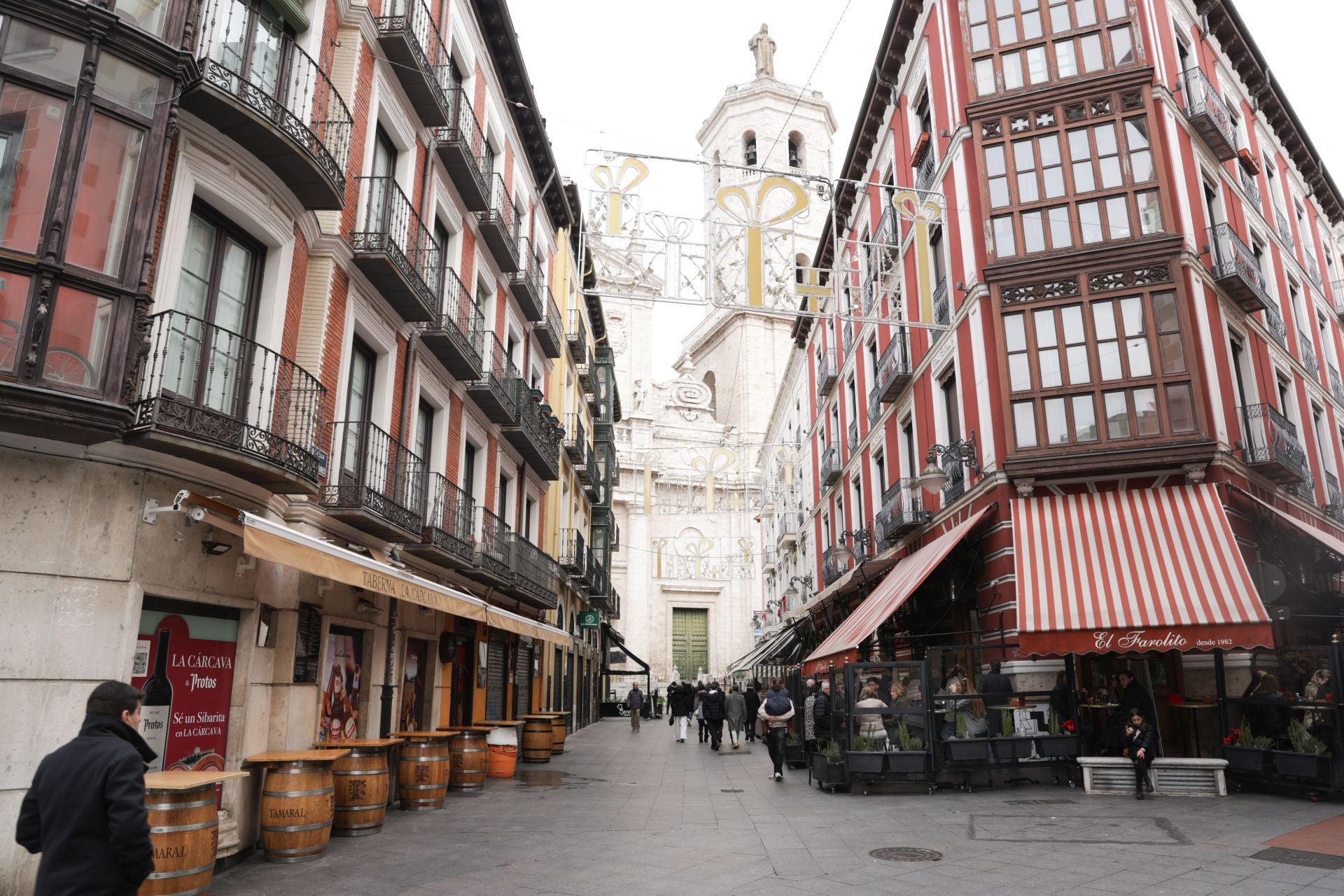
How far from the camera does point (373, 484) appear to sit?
1153 centimetres

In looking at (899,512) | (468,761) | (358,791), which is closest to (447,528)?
(468,761)

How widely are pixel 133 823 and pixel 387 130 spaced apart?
10.6 m

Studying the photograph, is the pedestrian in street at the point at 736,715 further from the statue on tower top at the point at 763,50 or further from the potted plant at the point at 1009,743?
the statue on tower top at the point at 763,50

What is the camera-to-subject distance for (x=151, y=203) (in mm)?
7102

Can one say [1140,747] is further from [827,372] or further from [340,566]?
[827,372]

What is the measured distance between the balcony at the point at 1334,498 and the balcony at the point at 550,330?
17.3m

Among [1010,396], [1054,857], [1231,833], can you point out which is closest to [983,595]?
[1010,396]

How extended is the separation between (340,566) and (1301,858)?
8.73 meters

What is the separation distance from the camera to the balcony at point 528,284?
19.2 metres

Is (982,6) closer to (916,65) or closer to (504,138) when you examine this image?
(916,65)

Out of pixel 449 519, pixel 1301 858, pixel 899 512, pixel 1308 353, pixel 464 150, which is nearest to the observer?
pixel 1301 858

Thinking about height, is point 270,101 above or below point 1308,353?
below

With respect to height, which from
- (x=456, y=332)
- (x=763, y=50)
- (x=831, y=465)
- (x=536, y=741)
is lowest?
(x=536, y=741)

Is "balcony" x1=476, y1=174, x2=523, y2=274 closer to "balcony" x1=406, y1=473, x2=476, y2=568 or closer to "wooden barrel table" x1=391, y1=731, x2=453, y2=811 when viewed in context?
"balcony" x1=406, y1=473, x2=476, y2=568
